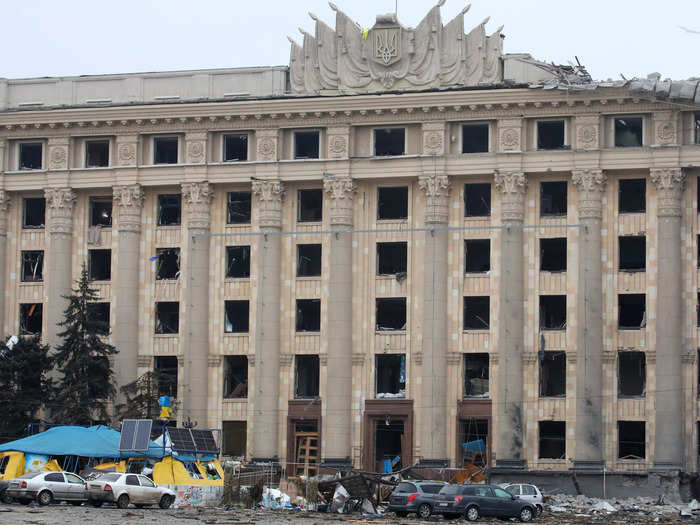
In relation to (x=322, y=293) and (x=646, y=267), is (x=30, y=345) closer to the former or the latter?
(x=322, y=293)

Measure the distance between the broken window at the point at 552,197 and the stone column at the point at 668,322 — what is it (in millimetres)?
4767

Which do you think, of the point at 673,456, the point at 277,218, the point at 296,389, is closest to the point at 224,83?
the point at 277,218

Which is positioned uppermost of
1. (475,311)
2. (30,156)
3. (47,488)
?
(30,156)

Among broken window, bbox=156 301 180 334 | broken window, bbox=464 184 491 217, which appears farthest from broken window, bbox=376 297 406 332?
broken window, bbox=156 301 180 334

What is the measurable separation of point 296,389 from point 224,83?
16.2 m

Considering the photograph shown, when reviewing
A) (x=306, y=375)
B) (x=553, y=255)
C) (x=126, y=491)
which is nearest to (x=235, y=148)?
(x=306, y=375)

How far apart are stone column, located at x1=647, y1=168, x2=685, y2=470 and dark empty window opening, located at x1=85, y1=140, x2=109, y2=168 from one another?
2852 centimetres

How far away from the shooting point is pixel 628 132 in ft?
265

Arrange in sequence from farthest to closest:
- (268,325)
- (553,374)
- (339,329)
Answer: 1. (268,325)
2. (339,329)
3. (553,374)

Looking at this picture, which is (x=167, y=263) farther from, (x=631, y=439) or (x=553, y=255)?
(x=631, y=439)

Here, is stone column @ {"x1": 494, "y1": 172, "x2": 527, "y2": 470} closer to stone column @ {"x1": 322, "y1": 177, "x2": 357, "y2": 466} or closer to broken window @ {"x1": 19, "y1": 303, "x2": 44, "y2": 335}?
stone column @ {"x1": 322, "y1": 177, "x2": 357, "y2": 466}

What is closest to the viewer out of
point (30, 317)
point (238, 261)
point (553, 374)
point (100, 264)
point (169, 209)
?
point (553, 374)

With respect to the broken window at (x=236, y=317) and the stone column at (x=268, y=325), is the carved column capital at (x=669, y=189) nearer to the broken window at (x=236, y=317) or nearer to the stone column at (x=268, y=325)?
the stone column at (x=268, y=325)

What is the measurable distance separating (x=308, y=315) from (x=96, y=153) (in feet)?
47.3
